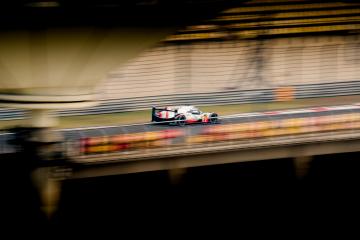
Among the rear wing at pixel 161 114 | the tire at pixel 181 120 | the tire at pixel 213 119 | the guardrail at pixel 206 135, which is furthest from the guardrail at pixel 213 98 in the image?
the guardrail at pixel 206 135

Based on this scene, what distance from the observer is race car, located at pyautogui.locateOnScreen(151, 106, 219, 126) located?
12000 mm

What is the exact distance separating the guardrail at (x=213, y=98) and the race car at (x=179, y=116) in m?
1.70

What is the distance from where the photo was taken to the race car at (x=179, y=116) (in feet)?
39.4

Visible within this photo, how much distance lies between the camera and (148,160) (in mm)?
9383

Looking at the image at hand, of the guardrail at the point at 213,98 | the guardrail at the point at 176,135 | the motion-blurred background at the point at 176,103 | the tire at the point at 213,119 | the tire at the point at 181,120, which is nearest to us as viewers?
the motion-blurred background at the point at 176,103

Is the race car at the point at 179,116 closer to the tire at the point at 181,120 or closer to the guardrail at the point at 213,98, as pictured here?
the tire at the point at 181,120

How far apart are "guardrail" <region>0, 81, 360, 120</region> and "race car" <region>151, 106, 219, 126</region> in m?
1.70

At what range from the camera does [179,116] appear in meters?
12.1

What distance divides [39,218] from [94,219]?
0.81 m

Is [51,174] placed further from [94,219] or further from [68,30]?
[68,30]

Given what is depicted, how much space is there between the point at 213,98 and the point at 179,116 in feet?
11.6

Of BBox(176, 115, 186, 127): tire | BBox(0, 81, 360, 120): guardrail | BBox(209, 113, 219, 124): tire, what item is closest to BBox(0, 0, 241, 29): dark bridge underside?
BBox(176, 115, 186, 127): tire

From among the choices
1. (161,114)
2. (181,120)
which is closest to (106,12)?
(181,120)

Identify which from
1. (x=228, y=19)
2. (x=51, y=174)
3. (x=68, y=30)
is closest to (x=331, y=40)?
(x=228, y=19)
